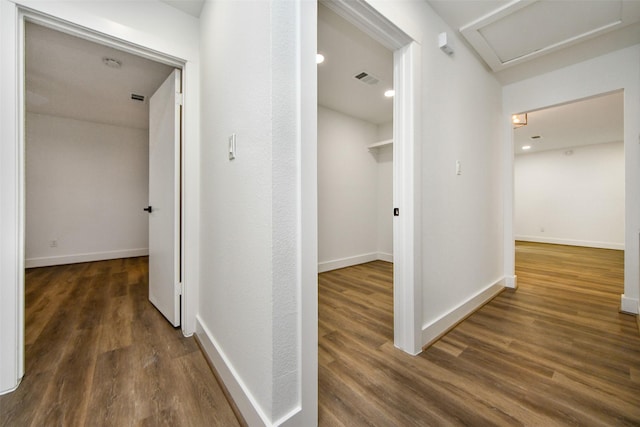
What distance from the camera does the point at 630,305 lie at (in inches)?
87.1

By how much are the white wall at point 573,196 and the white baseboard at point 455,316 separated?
563cm

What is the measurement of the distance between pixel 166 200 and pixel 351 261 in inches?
111

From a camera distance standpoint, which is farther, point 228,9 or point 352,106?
point 352,106

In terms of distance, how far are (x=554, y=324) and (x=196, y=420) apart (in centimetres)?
265

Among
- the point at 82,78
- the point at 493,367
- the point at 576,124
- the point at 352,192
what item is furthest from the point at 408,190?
the point at 576,124

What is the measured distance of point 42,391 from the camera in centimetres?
130

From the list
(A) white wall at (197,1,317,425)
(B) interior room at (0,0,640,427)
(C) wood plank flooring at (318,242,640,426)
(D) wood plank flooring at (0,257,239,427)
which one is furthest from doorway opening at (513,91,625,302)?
(D) wood plank flooring at (0,257,239,427)

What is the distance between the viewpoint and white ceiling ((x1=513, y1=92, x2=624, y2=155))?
11.9 ft

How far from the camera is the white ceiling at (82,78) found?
224cm

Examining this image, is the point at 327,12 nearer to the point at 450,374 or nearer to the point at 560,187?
the point at 450,374

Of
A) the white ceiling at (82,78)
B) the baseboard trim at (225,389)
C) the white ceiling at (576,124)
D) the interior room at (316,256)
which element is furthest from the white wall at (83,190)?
the white ceiling at (576,124)

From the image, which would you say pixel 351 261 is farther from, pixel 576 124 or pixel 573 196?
pixel 573 196

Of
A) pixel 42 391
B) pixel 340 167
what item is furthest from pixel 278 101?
pixel 340 167

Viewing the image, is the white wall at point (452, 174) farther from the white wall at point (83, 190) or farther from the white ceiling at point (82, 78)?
the white wall at point (83, 190)
